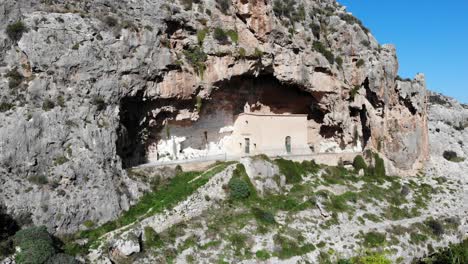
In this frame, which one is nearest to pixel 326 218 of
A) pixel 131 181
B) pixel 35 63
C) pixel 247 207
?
pixel 247 207

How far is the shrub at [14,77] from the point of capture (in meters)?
25.6

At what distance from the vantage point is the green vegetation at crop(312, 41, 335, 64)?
4178 centimetres

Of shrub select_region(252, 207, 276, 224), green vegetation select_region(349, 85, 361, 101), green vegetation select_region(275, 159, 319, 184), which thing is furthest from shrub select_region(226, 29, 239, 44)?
shrub select_region(252, 207, 276, 224)

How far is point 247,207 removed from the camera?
94.9 feet

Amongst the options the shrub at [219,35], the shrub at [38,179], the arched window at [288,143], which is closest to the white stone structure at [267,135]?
the arched window at [288,143]

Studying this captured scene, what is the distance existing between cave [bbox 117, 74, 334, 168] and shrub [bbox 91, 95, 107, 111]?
2063 millimetres

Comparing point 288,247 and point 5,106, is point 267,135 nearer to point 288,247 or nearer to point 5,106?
point 288,247

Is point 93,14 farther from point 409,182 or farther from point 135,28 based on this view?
point 409,182

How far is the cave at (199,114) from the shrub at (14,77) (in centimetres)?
694

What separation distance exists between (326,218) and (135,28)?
20.8m

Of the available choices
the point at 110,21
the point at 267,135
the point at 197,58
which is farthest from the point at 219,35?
the point at 267,135

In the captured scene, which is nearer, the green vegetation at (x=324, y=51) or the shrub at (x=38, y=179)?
the shrub at (x=38, y=179)

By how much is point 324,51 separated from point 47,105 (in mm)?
28113

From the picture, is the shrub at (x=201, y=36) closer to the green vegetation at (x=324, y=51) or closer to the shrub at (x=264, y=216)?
the green vegetation at (x=324, y=51)
